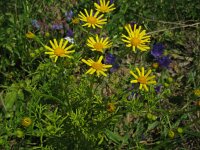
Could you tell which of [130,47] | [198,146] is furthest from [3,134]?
[198,146]

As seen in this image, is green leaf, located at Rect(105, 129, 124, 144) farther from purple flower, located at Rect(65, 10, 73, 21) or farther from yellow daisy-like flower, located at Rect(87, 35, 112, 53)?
purple flower, located at Rect(65, 10, 73, 21)

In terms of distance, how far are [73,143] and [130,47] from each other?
64 cm

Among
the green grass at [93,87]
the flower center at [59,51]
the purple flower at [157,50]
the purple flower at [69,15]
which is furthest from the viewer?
the purple flower at [69,15]

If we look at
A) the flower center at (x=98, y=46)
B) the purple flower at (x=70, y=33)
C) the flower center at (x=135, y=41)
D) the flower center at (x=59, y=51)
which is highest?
the purple flower at (x=70, y=33)

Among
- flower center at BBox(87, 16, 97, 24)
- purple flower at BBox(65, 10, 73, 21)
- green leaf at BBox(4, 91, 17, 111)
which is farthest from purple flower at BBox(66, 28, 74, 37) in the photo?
flower center at BBox(87, 16, 97, 24)

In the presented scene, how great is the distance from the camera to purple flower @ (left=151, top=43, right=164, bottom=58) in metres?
2.74

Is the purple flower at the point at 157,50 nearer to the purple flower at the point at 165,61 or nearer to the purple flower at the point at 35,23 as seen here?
the purple flower at the point at 165,61

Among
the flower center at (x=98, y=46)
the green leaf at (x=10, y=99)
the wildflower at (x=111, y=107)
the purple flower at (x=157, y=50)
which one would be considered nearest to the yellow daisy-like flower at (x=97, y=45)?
the flower center at (x=98, y=46)

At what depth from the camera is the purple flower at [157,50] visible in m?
2.74

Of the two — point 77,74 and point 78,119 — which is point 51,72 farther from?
point 77,74

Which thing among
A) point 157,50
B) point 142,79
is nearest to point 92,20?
point 142,79

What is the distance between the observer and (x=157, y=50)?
2.75 m

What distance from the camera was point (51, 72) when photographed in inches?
79.1

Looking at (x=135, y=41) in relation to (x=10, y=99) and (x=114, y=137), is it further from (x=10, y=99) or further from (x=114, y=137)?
(x=10, y=99)
